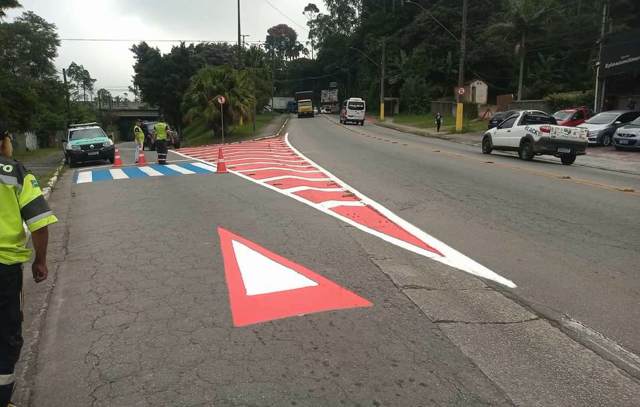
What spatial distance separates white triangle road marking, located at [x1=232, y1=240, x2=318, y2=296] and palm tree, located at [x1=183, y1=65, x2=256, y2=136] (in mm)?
30200

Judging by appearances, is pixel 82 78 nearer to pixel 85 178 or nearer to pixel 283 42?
pixel 283 42

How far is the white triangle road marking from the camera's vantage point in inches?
208

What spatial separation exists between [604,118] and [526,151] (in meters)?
10.4

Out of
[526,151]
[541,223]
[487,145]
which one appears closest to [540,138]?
[526,151]

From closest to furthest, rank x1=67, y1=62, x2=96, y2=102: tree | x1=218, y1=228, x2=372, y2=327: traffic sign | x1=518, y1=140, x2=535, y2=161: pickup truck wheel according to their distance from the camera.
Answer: x1=218, y1=228, x2=372, y2=327: traffic sign
x1=518, y1=140, x2=535, y2=161: pickup truck wheel
x1=67, y1=62, x2=96, y2=102: tree

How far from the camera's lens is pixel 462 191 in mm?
11227

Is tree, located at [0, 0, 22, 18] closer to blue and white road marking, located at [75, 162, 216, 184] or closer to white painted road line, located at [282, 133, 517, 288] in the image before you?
blue and white road marking, located at [75, 162, 216, 184]

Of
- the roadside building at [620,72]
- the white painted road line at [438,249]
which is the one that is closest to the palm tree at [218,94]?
the roadside building at [620,72]

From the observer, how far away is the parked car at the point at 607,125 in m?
24.9

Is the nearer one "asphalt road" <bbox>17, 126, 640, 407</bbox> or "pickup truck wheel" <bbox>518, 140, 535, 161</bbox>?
"asphalt road" <bbox>17, 126, 640, 407</bbox>

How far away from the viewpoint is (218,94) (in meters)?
35.8

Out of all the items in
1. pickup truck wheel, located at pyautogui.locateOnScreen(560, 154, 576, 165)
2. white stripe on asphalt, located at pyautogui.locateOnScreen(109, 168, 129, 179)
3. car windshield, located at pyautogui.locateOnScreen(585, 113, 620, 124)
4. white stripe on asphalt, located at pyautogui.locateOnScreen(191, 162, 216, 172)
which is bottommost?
white stripe on asphalt, located at pyautogui.locateOnScreen(109, 168, 129, 179)

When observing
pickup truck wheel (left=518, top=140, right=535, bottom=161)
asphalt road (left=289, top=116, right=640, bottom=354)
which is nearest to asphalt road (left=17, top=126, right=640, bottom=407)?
asphalt road (left=289, top=116, right=640, bottom=354)

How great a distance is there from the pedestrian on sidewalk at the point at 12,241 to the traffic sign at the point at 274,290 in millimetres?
1677
